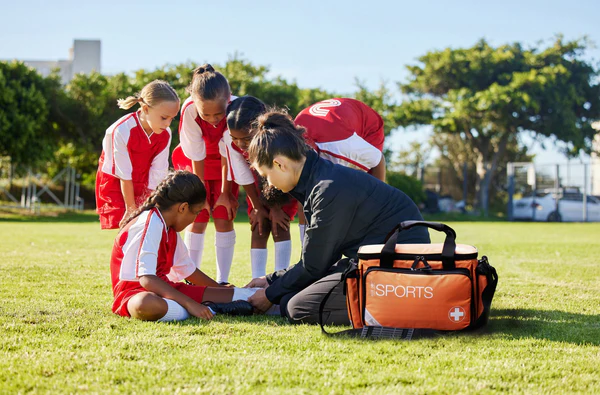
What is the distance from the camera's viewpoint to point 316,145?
14.0 feet

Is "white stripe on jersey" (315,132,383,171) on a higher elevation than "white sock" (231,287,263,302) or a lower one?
higher

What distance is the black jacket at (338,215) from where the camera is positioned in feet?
10.8

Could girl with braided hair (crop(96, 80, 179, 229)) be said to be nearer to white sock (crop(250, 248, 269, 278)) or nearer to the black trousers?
white sock (crop(250, 248, 269, 278))

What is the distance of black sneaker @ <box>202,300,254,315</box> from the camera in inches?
148


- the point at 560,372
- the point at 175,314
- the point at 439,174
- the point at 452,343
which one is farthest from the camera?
the point at 439,174

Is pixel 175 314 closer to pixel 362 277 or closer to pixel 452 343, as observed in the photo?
pixel 362 277

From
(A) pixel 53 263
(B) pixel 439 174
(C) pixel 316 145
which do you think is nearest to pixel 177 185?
(C) pixel 316 145

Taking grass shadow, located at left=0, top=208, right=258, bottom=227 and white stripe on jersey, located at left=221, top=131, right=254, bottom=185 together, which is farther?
grass shadow, located at left=0, top=208, right=258, bottom=227

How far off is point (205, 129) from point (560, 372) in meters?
3.16

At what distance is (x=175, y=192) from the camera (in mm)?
3750

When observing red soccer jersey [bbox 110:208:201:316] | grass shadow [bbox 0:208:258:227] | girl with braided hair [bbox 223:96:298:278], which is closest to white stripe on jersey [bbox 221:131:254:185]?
girl with braided hair [bbox 223:96:298:278]

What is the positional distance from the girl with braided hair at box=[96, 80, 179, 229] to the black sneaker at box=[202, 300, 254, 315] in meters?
1.17

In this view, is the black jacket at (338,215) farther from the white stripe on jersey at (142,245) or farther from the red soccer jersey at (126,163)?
the red soccer jersey at (126,163)

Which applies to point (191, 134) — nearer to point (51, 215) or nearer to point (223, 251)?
point (223, 251)
